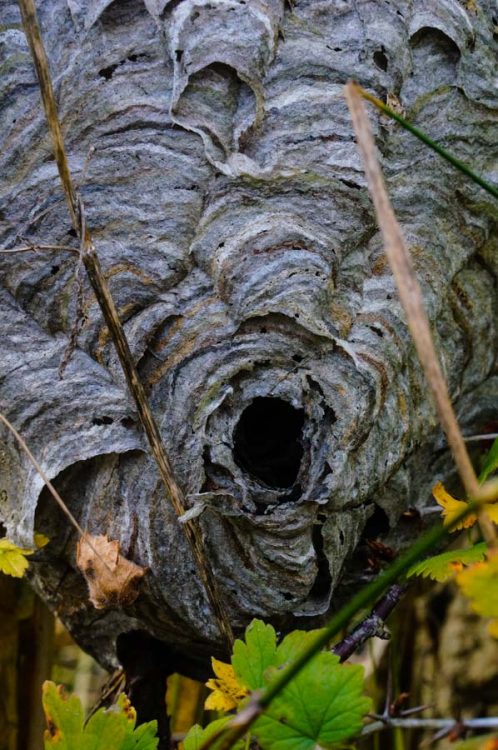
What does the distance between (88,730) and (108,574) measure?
431mm

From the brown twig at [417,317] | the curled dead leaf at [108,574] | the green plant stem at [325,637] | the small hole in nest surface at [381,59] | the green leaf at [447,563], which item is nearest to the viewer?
the green plant stem at [325,637]

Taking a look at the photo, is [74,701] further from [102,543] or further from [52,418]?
[52,418]

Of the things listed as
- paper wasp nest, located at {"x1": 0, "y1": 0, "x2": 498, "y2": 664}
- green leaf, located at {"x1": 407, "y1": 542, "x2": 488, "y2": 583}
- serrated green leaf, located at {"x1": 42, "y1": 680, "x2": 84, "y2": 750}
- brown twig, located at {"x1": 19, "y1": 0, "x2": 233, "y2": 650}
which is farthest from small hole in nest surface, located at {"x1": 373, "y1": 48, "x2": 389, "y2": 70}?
serrated green leaf, located at {"x1": 42, "y1": 680, "x2": 84, "y2": 750}

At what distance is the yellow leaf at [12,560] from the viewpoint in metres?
1.49

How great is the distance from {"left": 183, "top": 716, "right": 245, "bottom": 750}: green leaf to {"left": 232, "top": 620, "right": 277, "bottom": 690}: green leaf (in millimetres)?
57

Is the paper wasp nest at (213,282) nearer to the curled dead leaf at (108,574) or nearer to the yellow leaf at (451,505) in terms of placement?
the curled dead leaf at (108,574)

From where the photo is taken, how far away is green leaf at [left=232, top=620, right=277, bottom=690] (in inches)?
45.3

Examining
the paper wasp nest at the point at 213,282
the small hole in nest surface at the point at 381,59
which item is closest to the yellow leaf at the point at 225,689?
the paper wasp nest at the point at 213,282

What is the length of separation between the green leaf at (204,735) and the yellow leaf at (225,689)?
7.4 inches

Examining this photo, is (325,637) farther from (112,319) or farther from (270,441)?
(270,441)

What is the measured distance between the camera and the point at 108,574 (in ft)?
5.16

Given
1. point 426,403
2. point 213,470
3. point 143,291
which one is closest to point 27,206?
point 143,291

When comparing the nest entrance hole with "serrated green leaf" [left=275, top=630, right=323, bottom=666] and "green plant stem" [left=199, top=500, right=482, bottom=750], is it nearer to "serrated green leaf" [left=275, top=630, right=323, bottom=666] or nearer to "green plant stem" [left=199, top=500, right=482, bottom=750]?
"serrated green leaf" [left=275, top=630, right=323, bottom=666]

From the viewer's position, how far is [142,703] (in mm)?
1842
